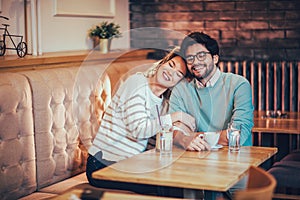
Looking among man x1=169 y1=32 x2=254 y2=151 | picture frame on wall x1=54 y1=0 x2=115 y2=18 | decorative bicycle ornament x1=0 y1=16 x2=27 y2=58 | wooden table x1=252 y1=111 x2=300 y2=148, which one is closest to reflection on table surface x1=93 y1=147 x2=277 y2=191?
man x1=169 y1=32 x2=254 y2=151

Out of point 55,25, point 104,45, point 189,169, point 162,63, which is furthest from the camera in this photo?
point 104,45

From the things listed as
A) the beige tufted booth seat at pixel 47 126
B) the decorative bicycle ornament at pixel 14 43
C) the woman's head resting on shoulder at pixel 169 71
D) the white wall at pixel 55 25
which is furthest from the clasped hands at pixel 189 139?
the white wall at pixel 55 25

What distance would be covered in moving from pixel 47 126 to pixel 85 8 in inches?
62.8

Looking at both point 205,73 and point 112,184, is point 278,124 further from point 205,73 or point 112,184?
point 112,184

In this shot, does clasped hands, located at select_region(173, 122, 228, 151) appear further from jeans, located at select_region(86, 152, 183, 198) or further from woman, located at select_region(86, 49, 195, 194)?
jeans, located at select_region(86, 152, 183, 198)

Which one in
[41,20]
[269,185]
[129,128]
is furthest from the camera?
[41,20]

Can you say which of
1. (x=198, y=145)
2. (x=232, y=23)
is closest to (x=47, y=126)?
(x=198, y=145)

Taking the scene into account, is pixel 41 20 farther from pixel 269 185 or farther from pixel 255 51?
pixel 269 185

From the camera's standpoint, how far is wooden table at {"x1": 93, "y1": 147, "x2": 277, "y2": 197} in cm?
264

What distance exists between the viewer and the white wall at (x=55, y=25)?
4125mm

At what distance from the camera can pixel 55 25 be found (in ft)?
15.4

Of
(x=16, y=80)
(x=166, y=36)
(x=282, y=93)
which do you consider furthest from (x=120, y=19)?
(x=16, y=80)

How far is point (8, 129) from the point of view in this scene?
3.47 metres

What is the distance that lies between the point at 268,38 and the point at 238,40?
278 millimetres
